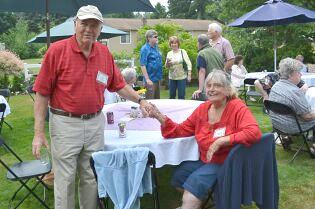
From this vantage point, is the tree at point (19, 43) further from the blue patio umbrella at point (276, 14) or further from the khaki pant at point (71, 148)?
the khaki pant at point (71, 148)

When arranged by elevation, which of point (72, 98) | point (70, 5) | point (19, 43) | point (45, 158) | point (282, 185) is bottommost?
point (282, 185)

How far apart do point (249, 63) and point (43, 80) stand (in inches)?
521

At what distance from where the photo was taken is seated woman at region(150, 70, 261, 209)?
2.98 metres

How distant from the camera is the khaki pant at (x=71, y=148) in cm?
288

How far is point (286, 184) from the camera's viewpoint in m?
4.38

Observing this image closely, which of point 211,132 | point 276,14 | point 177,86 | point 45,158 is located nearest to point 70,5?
point 45,158

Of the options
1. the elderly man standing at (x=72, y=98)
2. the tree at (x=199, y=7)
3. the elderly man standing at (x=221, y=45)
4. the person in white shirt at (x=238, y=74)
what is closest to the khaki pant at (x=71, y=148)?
the elderly man standing at (x=72, y=98)

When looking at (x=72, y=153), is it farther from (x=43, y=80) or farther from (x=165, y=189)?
(x=165, y=189)

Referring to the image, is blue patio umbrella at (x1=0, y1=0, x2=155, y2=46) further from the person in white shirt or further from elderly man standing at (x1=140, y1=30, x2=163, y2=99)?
the person in white shirt

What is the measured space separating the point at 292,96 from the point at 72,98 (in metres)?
2.92

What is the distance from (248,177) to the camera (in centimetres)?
280

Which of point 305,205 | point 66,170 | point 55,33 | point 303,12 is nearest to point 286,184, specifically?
point 305,205

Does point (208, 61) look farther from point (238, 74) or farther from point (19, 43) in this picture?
point (19, 43)

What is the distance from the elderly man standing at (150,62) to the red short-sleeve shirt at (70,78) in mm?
4273
